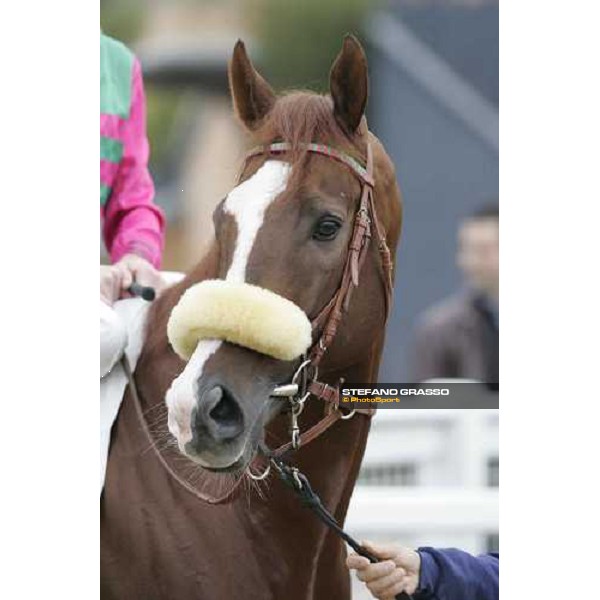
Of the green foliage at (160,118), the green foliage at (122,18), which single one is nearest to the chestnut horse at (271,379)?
the green foliage at (122,18)

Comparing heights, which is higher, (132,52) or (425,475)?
(132,52)

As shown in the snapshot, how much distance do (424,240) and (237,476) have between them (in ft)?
3.07

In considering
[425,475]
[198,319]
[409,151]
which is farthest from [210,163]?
[425,475]

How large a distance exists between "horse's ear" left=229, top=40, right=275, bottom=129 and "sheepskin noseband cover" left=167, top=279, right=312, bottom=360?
474mm

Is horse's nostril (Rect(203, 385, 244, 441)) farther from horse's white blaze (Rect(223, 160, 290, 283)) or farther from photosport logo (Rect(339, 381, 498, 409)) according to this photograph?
photosport logo (Rect(339, 381, 498, 409))

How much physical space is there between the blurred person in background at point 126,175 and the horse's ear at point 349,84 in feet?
2.40

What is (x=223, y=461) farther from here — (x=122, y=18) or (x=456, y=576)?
(x=122, y=18)

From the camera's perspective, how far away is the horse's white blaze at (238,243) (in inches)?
83.4

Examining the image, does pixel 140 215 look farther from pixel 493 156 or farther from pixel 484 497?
pixel 484 497

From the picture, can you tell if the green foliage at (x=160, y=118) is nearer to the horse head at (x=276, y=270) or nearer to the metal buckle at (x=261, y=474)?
the horse head at (x=276, y=270)

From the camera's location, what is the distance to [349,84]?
2414 mm

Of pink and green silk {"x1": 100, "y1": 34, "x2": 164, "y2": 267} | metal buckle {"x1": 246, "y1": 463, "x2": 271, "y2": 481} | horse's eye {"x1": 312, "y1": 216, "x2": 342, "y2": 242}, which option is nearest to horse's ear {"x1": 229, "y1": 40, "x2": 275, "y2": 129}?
horse's eye {"x1": 312, "y1": 216, "x2": 342, "y2": 242}
